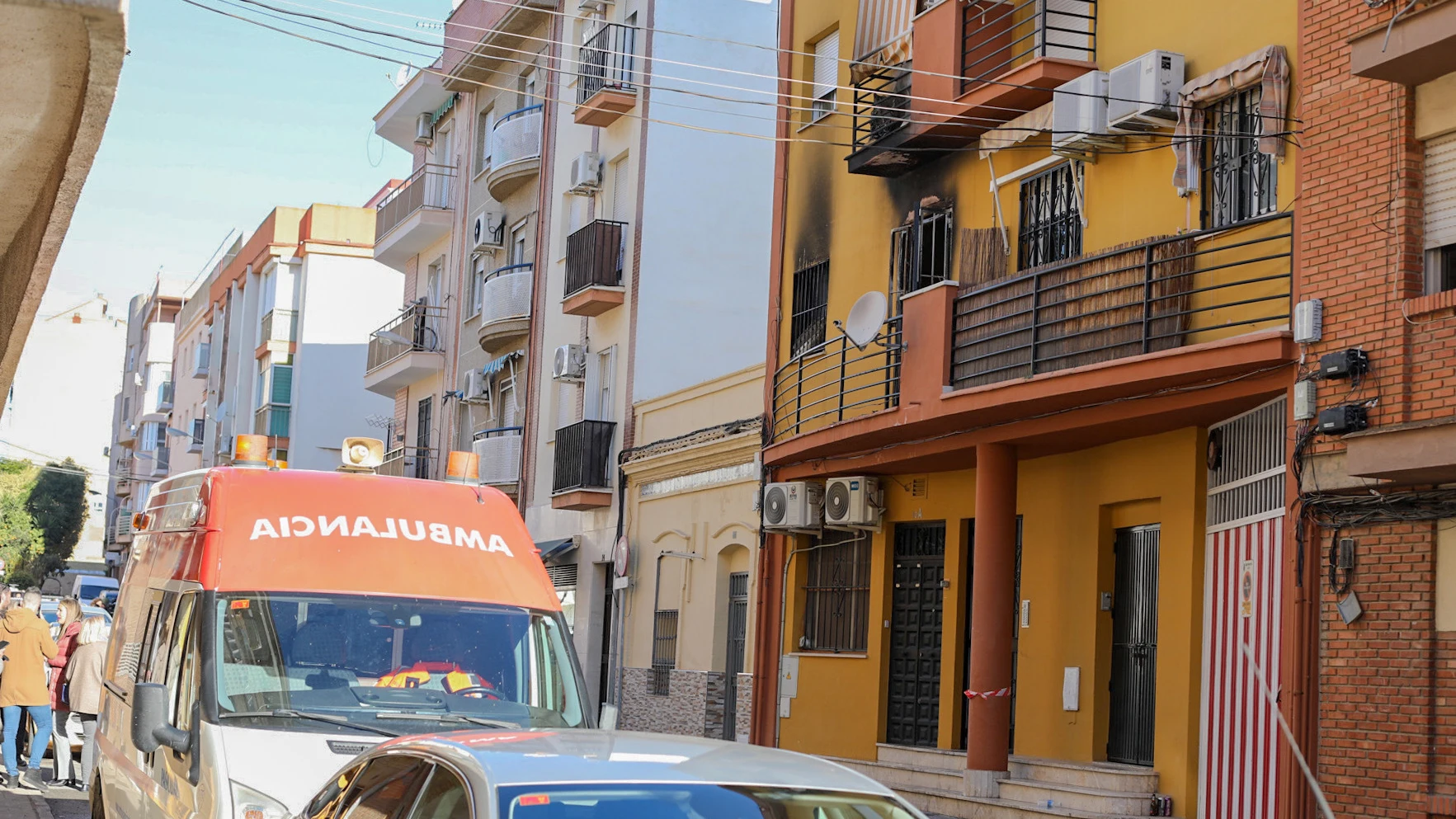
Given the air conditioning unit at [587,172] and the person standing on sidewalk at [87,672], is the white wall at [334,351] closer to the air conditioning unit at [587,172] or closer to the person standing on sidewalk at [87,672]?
the air conditioning unit at [587,172]

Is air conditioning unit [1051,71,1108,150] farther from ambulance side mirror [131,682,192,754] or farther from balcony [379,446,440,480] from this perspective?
balcony [379,446,440,480]

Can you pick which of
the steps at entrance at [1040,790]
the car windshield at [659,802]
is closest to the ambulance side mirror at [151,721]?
the car windshield at [659,802]

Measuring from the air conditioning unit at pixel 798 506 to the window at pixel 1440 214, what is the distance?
31.9ft

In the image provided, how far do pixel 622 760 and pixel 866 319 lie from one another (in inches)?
502

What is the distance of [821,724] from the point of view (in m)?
20.7

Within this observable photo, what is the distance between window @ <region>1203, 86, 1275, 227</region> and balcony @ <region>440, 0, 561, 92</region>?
19.6 m

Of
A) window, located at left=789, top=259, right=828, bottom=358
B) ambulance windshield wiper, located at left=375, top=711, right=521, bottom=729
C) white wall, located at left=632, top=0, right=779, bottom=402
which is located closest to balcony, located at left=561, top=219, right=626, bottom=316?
white wall, located at left=632, top=0, right=779, bottom=402

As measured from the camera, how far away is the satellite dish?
17.5 m

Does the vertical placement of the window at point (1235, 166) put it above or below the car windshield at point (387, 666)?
above

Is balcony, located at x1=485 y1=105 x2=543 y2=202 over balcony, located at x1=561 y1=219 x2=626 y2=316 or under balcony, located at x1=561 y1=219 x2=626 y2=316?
over

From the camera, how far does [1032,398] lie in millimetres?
14875

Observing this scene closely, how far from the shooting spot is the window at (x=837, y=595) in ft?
67.5

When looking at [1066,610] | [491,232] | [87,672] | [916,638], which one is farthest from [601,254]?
[87,672]

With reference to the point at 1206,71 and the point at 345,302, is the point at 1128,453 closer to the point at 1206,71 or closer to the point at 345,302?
the point at 1206,71
